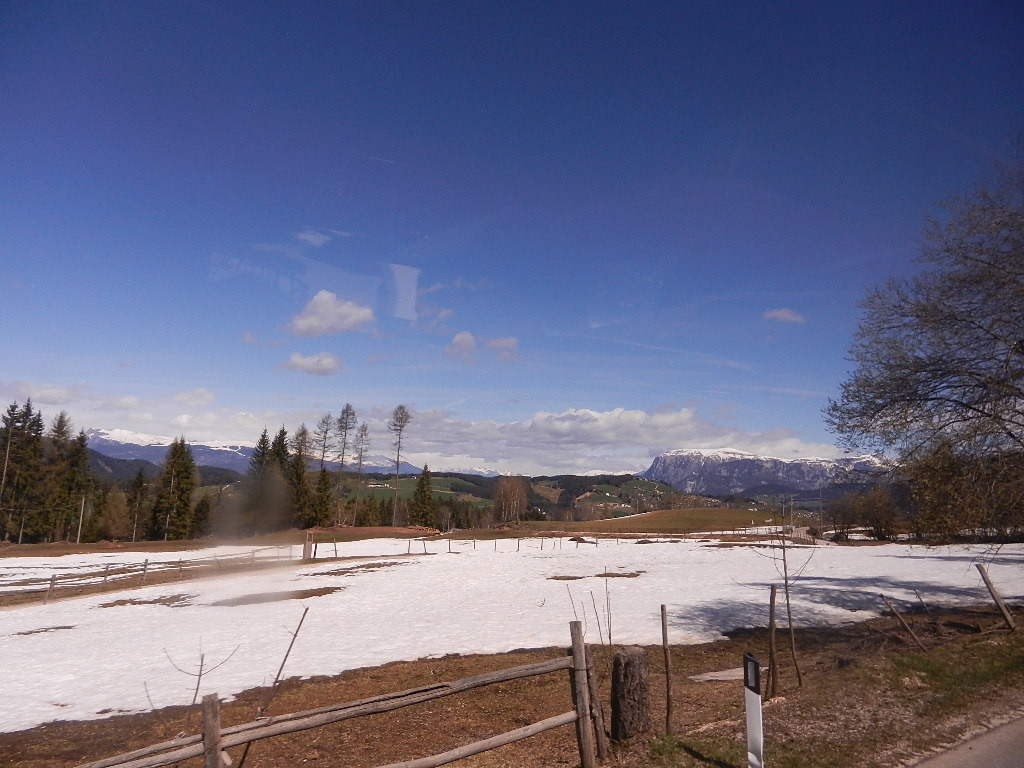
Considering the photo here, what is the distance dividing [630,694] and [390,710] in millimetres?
2885

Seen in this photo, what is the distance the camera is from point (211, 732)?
525 cm

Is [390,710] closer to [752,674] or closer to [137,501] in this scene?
[752,674]

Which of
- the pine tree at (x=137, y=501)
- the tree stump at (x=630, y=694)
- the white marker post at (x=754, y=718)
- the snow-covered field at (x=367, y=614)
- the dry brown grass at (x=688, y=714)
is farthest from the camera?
the pine tree at (x=137, y=501)

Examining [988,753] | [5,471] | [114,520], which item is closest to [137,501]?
[114,520]

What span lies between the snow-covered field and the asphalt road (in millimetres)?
3781

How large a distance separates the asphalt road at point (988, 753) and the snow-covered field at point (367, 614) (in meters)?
3.78

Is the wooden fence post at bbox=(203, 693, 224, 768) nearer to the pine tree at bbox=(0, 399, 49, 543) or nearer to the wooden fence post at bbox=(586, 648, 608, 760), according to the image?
the wooden fence post at bbox=(586, 648, 608, 760)

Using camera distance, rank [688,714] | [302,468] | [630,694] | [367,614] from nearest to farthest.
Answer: [630,694]
[688,714]
[367,614]
[302,468]

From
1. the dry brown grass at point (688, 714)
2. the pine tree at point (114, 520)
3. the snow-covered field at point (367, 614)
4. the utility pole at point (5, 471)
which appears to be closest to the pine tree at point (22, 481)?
the utility pole at point (5, 471)

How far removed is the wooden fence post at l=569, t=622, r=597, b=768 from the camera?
6.64m

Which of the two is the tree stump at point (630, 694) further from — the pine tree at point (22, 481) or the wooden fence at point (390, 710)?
the pine tree at point (22, 481)

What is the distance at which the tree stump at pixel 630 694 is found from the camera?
707 centimetres

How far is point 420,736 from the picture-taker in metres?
9.22

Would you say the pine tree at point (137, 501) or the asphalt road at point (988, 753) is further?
the pine tree at point (137, 501)
